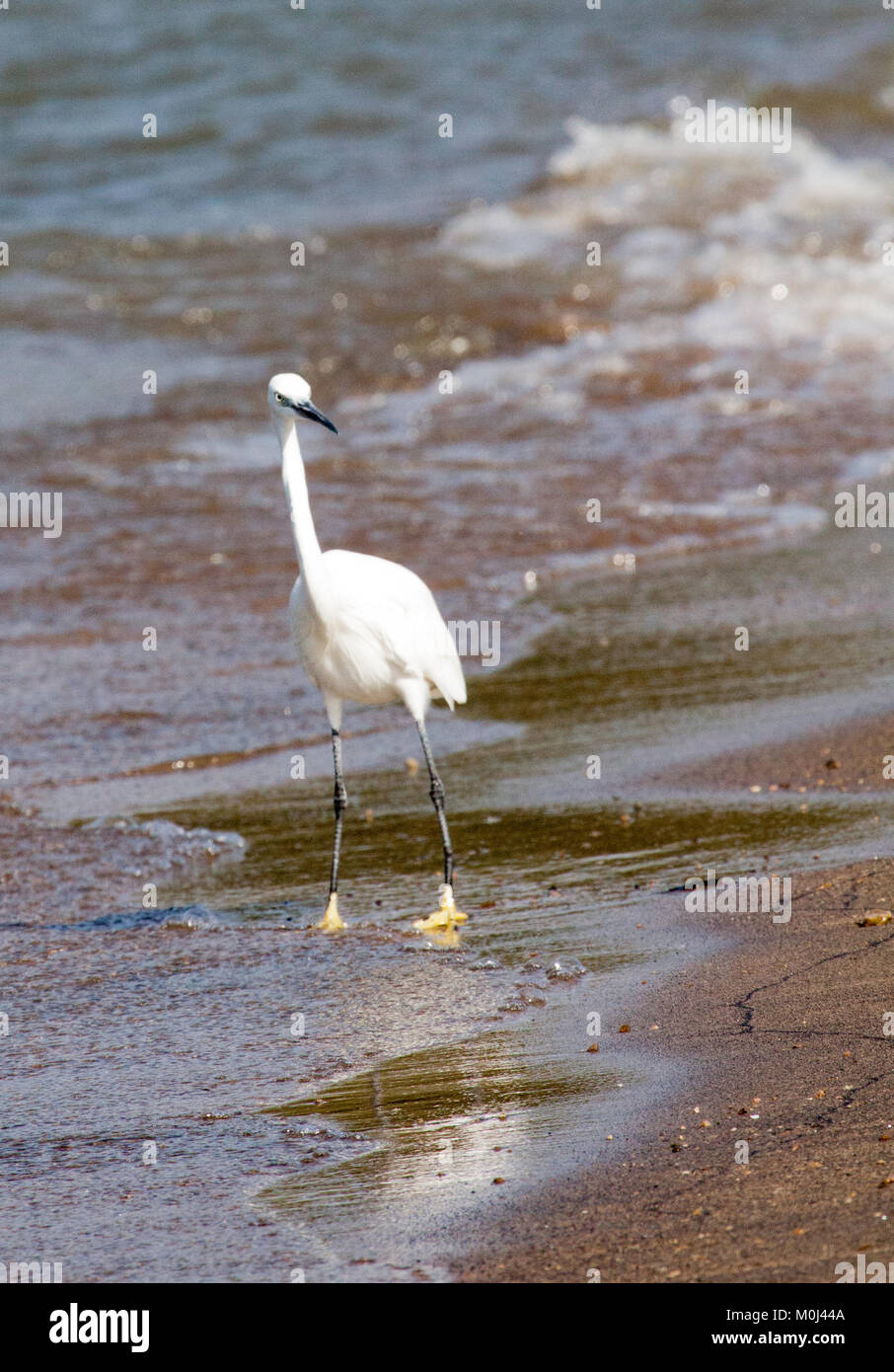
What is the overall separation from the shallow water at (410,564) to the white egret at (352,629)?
32cm

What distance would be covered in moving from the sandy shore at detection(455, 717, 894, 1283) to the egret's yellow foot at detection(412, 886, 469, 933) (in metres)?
0.78

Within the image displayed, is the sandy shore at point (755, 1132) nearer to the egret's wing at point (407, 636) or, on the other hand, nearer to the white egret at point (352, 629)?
the white egret at point (352, 629)

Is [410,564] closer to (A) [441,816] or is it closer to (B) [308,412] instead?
(A) [441,816]

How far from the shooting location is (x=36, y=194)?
21.6 meters

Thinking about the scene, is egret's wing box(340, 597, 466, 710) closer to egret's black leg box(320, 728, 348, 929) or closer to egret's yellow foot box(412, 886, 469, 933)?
egret's black leg box(320, 728, 348, 929)

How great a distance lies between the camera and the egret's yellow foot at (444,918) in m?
5.39

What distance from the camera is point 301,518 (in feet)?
18.2

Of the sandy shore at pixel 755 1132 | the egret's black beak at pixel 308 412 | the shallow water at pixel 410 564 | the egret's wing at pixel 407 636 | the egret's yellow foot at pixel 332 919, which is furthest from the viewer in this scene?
the egret's wing at pixel 407 636

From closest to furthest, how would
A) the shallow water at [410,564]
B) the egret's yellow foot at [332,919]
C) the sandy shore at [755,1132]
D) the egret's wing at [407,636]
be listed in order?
the sandy shore at [755,1132] < the shallow water at [410,564] < the egret's yellow foot at [332,919] < the egret's wing at [407,636]

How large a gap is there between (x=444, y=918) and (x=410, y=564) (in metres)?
4.94

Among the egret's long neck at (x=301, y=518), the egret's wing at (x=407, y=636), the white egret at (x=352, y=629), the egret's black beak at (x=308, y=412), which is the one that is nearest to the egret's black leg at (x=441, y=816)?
the white egret at (x=352, y=629)

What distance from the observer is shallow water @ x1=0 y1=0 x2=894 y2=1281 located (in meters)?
4.19

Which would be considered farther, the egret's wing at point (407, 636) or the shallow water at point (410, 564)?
the egret's wing at point (407, 636)

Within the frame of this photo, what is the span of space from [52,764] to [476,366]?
854cm
